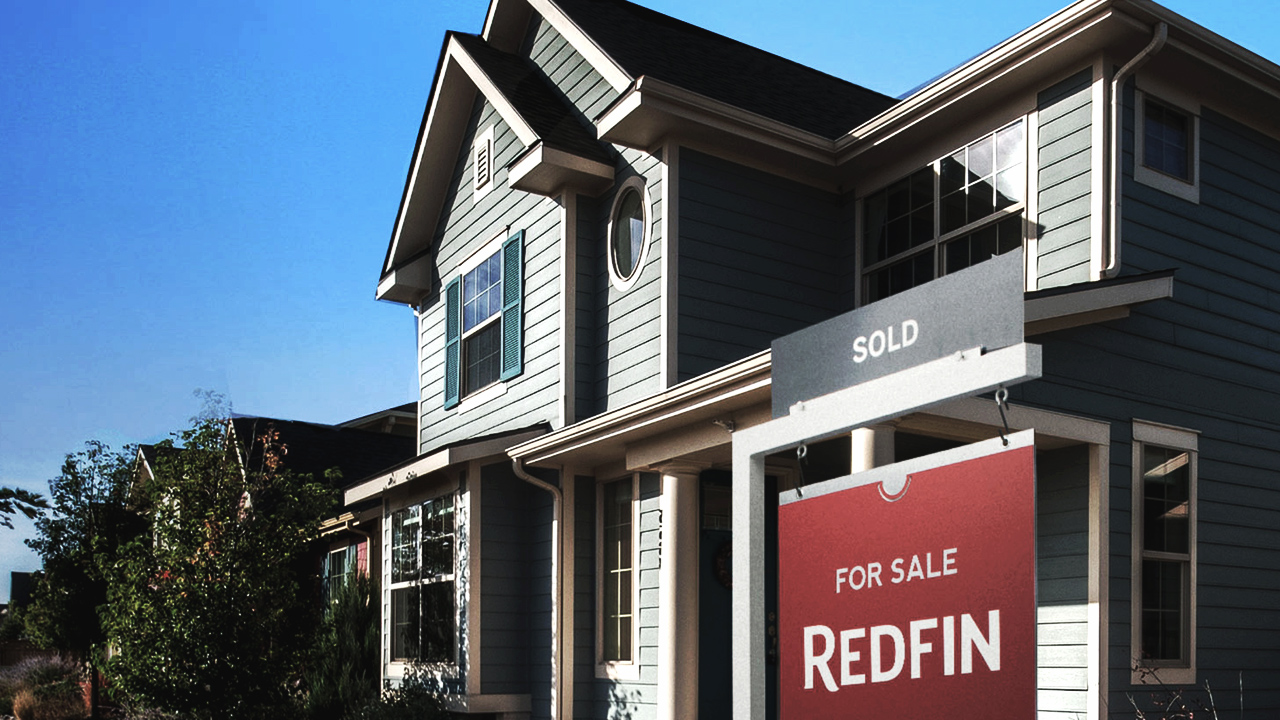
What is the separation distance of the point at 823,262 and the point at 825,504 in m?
7.62

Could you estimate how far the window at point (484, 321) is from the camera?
1248 centimetres

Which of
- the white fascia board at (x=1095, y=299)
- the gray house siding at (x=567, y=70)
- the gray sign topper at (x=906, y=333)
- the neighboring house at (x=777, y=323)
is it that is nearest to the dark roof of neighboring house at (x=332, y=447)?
the neighboring house at (x=777, y=323)

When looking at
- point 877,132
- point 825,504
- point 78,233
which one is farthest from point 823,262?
point 78,233

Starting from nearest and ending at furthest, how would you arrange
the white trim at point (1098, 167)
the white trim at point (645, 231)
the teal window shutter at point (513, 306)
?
the white trim at point (1098, 167)
the white trim at point (645, 231)
the teal window shutter at point (513, 306)

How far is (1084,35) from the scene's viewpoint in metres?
8.39

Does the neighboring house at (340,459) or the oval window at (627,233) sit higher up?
the oval window at (627,233)

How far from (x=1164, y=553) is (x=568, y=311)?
5742mm

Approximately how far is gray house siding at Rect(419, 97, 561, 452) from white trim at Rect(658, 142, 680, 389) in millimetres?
1646

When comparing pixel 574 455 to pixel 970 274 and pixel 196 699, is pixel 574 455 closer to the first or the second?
pixel 196 699

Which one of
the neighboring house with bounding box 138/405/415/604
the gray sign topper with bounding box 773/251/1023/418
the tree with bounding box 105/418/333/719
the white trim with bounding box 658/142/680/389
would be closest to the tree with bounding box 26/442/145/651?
the neighboring house with bounding box 138/405/415/604

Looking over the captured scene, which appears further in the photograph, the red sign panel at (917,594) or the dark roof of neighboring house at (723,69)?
the dark roof of neighboring house at (723,69)

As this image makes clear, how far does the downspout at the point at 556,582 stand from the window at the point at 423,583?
1.38 m

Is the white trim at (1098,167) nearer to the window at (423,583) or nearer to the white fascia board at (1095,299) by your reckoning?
the white fascia board at (1095,299)

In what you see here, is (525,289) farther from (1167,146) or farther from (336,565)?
(336,565)
